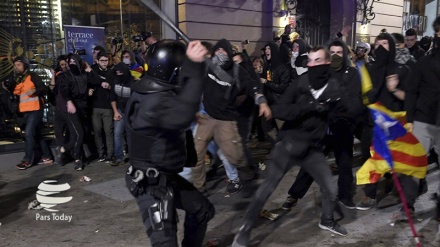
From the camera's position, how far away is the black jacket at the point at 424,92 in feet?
13.9

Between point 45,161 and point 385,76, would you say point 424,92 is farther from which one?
point 45,161

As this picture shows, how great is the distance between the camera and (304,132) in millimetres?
3930

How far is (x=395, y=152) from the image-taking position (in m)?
4.18

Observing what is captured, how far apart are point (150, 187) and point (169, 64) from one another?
0.84 meters

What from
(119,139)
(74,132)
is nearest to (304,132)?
(119,139)

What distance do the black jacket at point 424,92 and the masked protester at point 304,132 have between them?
0.92 meters

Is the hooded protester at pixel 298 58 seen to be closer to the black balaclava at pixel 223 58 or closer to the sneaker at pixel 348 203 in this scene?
the black balaclava at pixel 223 58

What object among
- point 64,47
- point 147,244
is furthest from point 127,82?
point 147,244

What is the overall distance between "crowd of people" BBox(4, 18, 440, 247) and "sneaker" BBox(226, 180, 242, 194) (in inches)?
0.6

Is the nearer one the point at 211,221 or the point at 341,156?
the point at 211,221

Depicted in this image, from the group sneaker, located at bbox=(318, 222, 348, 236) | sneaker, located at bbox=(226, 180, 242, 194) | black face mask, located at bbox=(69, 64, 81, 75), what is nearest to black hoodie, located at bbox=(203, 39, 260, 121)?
sneaker, located at bbox=(226, 180, 242, 194)

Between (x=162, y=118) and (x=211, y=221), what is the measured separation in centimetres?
232

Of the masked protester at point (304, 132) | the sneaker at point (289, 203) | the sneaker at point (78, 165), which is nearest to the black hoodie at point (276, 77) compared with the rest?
the sneaker at point (289, 203)

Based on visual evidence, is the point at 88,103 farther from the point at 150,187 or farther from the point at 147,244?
the point at 150,187
